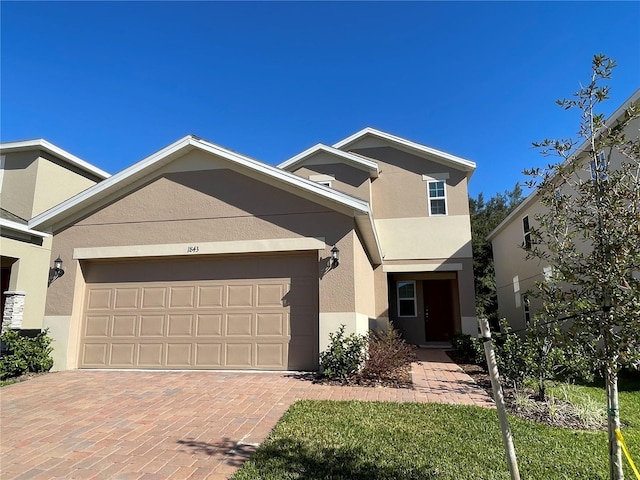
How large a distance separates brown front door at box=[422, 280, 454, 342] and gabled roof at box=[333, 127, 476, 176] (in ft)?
17.9

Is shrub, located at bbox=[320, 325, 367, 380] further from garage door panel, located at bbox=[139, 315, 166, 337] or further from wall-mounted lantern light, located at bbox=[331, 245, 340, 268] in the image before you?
garage door panel, located at bbox=[139, 315, 166, 337]

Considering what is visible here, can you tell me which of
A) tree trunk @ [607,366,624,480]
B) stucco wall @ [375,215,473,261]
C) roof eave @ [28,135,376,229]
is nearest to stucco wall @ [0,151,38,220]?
roof eave @ [28,135,376,229]

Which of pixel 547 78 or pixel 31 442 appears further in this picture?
pixel 547 78

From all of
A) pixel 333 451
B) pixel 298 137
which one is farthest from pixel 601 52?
pixel 298 137

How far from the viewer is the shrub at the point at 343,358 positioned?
7.98 meters

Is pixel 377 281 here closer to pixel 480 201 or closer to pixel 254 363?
pixel 254 363

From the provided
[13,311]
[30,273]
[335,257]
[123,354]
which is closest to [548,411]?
[335,257]

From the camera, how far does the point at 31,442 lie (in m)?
4.65

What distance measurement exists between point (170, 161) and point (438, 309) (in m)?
13.1

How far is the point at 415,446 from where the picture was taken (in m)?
4.41

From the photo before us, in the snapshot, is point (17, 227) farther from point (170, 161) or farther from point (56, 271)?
point (170, 161)

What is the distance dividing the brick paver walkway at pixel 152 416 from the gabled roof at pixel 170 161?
3889 mm

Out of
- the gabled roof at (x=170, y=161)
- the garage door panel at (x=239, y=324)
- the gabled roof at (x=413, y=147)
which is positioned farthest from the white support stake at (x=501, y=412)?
the gabled roof at (x=413, y=147)

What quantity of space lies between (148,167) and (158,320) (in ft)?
12.7
